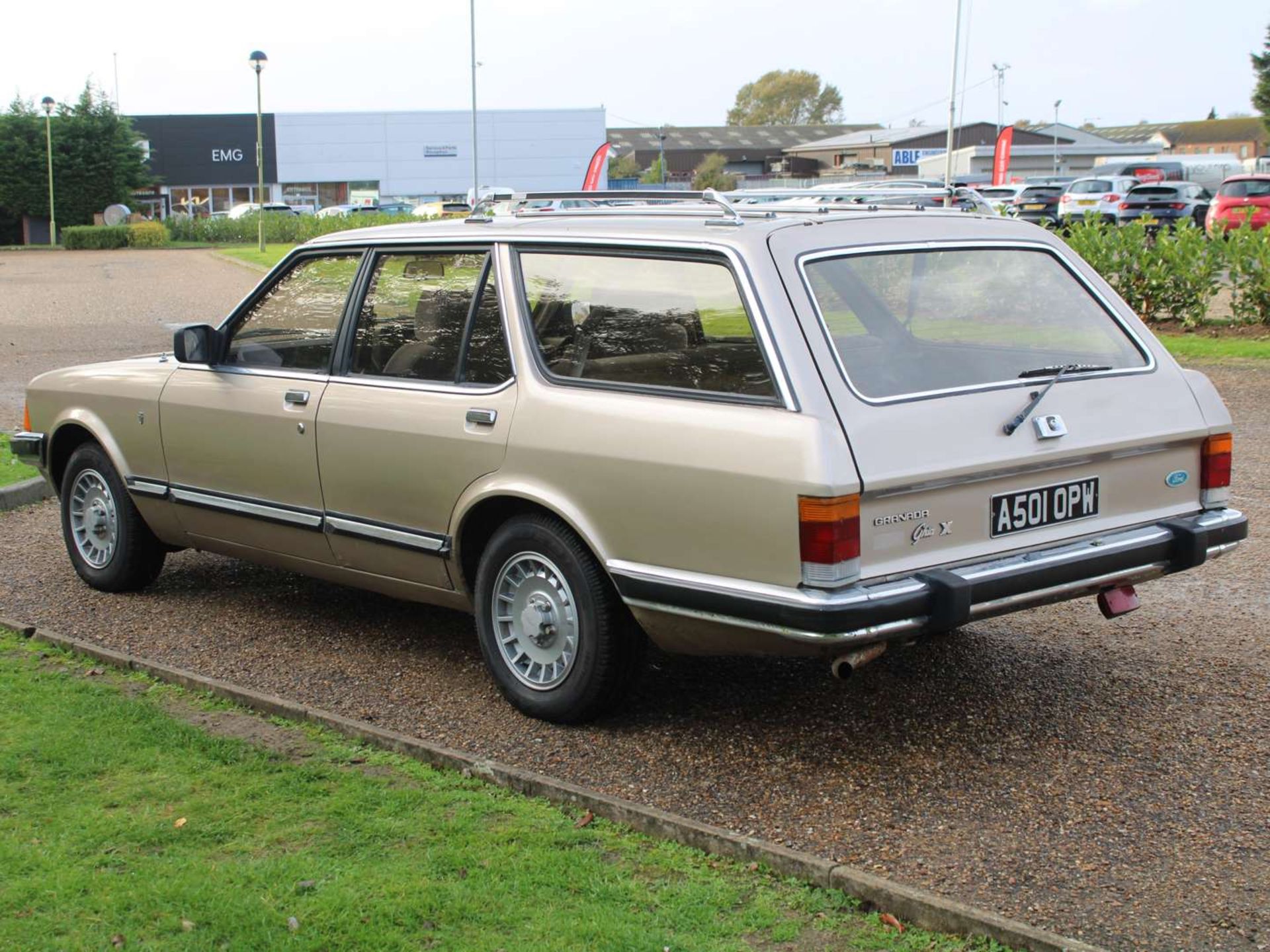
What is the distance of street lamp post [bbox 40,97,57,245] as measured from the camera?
60188mm

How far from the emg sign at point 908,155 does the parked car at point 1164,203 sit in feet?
150

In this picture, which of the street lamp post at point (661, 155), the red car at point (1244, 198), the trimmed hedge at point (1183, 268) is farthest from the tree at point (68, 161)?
the trimmed hedge at point (1183, 268)

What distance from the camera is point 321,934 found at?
11.5ft

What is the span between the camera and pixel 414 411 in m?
5.32

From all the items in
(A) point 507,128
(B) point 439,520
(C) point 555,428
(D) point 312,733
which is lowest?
(D) point 312,733

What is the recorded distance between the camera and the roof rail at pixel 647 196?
505cm

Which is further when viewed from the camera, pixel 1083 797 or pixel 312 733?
pixel 312 733

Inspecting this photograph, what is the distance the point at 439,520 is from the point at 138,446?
2.05m

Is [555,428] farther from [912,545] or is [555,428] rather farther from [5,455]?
[5,455]

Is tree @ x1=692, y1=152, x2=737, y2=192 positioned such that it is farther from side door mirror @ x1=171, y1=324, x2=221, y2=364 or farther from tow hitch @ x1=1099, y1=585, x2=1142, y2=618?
tow hitch @ x1=1099, y1=585, x2=1142, y2=618

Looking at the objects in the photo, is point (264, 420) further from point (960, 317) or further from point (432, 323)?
point (960, 317)

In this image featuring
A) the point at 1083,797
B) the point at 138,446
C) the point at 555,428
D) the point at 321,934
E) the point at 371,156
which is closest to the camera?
the point at 321,934

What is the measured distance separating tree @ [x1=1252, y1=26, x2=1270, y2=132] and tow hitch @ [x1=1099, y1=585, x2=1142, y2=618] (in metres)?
64.3

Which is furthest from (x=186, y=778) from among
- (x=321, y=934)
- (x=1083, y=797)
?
(x=1083, y=797)
